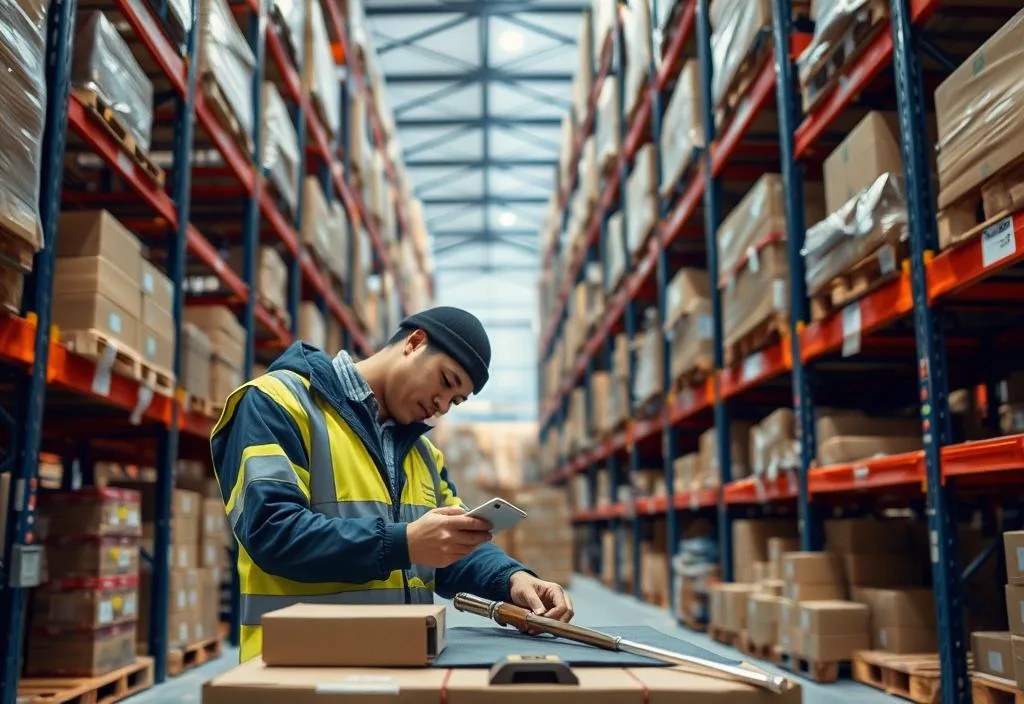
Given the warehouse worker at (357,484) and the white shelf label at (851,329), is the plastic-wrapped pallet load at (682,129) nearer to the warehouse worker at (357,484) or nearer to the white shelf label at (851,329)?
the white shelf label at (851,329)

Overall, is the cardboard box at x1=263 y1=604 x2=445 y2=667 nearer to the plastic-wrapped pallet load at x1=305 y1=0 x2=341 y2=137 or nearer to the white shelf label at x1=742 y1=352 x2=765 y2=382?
the white shelf label at x1=742 y1=352 x2=765 y2=382

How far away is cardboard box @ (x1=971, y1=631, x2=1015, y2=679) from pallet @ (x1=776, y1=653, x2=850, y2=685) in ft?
3.28

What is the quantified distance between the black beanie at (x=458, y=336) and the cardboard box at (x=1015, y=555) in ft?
7.32

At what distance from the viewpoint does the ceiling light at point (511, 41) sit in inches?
614

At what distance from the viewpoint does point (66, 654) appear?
4.57 m

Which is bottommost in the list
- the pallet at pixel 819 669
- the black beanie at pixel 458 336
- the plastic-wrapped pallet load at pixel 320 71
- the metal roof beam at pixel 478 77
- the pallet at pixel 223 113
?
the pallet at pixel 819 669

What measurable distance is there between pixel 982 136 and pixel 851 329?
54.0 inches

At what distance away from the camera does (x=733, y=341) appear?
249 inches

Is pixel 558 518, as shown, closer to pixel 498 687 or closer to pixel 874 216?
pixel 874 216

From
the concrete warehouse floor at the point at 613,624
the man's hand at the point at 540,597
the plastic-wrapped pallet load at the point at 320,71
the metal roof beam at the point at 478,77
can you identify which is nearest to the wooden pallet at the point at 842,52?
the concrete warehouse floor at the point at 613,624

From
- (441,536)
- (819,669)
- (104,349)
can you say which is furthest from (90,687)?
(819,669)

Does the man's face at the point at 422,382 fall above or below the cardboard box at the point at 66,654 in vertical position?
above

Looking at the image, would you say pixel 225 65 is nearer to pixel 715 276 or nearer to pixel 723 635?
pixel 715 276

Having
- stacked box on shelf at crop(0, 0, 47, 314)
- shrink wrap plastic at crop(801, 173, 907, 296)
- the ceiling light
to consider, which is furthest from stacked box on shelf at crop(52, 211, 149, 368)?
the ceiling light
